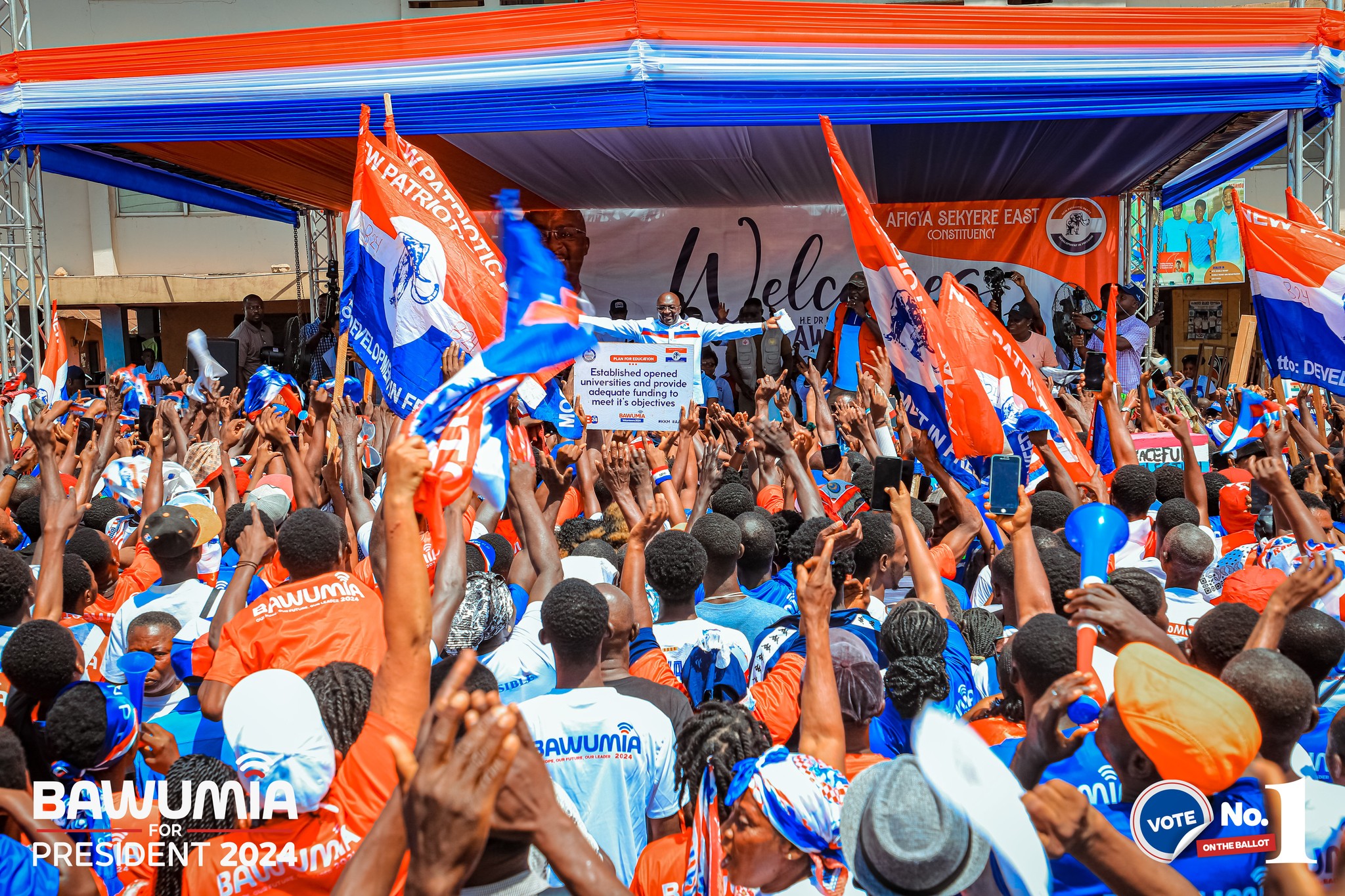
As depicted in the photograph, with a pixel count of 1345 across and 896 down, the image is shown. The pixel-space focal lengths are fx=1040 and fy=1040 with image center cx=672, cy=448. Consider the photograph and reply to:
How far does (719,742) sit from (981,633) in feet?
4.50

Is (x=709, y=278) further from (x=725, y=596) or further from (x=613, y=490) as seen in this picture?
(x=725, y=596)

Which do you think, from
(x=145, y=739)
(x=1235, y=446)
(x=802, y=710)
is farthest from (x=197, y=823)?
(x=1235, y=446)

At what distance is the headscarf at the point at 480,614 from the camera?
3027 millimetres

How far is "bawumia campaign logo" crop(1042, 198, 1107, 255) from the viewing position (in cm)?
1200

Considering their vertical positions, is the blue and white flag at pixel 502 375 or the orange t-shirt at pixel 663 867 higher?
the blue and white flag at pixel 502 375

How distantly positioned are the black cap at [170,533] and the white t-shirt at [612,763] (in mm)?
1792

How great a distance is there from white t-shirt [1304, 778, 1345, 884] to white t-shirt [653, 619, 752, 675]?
5.03 ft

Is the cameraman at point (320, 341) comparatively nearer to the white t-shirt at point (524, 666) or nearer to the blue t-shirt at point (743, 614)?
the blue t-shirt at point (743, 614)

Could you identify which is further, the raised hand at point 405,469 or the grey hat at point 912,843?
the raised hand at point 405,469

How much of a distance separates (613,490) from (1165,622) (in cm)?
212

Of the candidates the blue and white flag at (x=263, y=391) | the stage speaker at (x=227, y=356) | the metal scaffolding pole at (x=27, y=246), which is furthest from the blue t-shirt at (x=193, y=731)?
the stage speaker at (x=227, y=356)

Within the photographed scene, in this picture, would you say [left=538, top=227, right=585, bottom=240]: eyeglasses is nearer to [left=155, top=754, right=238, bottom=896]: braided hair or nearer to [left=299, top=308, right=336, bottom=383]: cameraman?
[left=299, top=308, right=336, bottom=383]: cameraman

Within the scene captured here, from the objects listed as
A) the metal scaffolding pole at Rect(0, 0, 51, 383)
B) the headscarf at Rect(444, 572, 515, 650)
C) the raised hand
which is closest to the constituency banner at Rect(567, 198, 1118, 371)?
the metal scaffolding pole at Rect(0, 0, 51, 383)

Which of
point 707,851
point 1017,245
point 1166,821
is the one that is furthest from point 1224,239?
point 707,851
